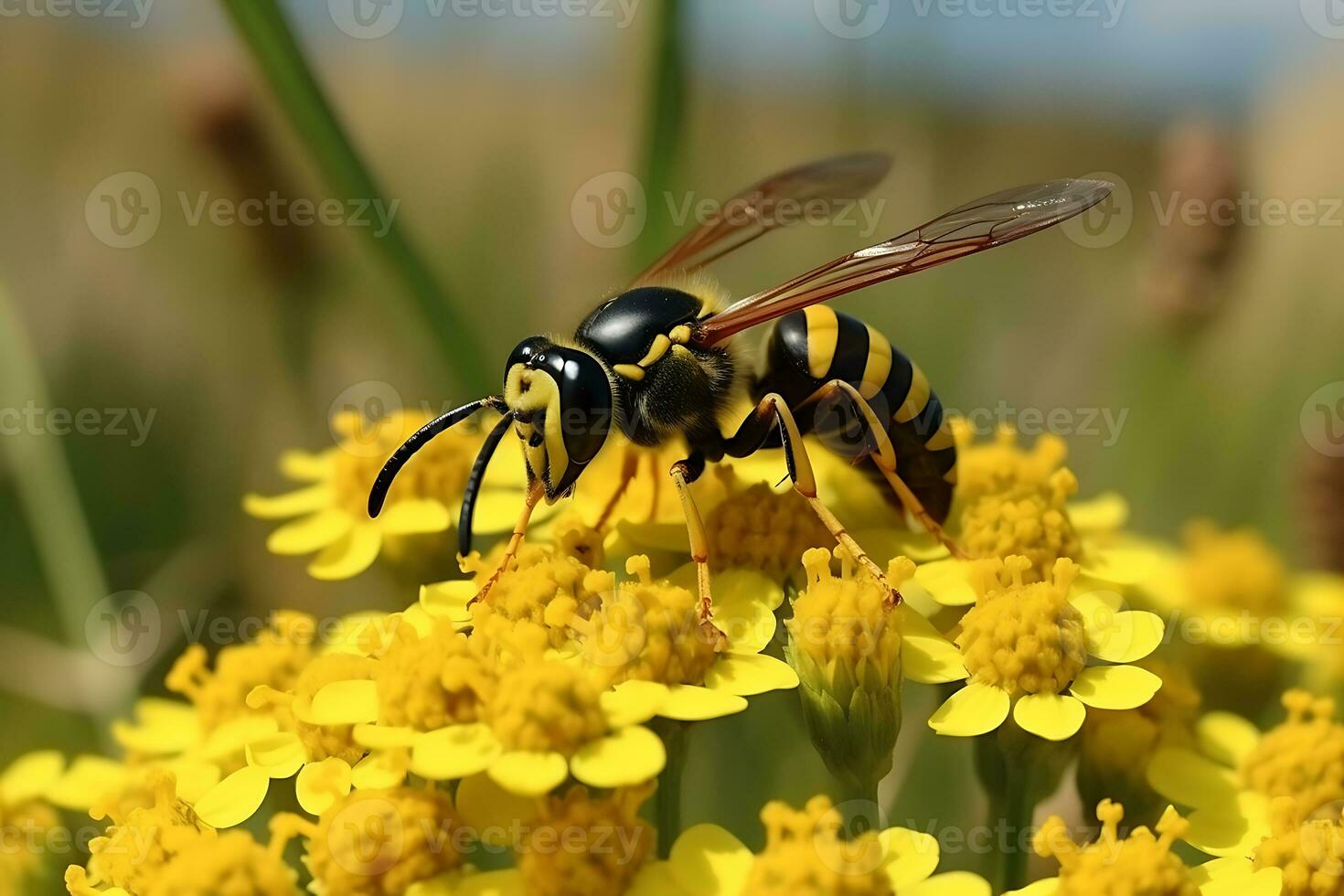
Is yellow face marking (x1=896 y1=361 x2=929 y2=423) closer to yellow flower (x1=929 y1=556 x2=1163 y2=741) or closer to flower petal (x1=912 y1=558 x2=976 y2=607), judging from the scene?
flower petal (x1=912 y1=558 x2=976 y2=607)

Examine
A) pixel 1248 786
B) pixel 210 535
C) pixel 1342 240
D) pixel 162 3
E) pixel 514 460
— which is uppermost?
pixel 162 3

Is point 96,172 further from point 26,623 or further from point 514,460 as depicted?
point 514,460

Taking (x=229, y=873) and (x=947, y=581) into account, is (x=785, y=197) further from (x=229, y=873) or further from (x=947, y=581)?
(x=229, y=873)

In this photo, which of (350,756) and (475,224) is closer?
(350,756)

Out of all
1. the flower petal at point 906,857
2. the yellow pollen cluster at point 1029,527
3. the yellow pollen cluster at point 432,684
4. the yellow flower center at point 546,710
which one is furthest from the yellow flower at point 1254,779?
the yellow pollen cluster at point 432,684

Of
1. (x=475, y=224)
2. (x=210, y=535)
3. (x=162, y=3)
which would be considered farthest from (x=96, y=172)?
(x=210, y=535)

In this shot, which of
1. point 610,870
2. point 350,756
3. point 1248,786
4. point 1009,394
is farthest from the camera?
point 1009,394

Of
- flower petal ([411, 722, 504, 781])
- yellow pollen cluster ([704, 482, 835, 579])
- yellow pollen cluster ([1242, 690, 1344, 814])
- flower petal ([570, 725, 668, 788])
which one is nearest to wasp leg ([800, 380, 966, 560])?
yellow pollen cluster ([704, 482, 835, 579])
